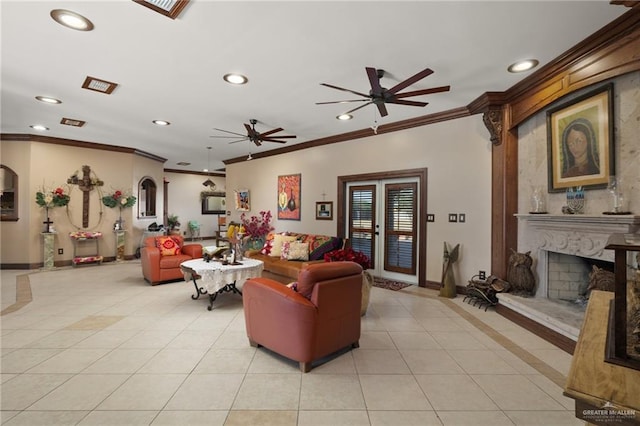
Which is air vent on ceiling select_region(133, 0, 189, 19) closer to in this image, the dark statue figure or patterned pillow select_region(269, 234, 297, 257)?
patterned pillow select_region(269, 234, 297, 257)

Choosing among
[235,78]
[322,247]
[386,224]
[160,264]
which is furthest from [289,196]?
[235,78]

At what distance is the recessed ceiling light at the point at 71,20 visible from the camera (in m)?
2.37

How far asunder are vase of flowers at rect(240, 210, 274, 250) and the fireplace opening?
562 centimetres

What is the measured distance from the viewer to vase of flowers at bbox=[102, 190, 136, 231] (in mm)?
7082

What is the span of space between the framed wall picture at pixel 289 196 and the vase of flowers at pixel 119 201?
3708 mm

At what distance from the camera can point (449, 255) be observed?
4.57m

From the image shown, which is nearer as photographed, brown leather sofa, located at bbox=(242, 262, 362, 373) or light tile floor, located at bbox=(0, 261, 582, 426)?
light tile floor, located at bbox=(0, 261, 582, 426)

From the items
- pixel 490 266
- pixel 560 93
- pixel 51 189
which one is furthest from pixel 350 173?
pixel 51 189

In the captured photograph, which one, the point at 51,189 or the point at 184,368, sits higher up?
the point at 51,189

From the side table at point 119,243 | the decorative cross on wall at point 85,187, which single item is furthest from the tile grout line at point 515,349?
the decorative cross on wall at point 85,187

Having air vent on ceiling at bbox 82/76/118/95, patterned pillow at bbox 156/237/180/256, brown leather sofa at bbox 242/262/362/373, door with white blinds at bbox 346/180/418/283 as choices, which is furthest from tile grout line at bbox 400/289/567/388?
air vent on ceiling at bbox 82/76/118/95

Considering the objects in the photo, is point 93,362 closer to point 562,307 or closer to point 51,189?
point 562,307

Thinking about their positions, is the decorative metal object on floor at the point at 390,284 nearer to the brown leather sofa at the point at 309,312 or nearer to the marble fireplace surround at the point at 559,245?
the marble fireplace surround at the point at 559,245

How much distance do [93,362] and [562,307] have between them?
4.59 m
